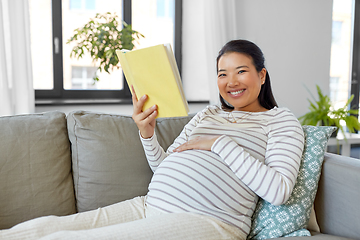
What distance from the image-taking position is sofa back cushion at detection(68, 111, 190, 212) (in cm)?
136

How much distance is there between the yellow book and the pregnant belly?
0.70 ft

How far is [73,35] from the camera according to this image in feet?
8.12

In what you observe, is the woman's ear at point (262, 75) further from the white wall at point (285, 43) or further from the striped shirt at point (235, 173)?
the white wall at point (285, 43)

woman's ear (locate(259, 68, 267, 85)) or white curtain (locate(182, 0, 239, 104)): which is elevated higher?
white curtain (locate(182, 0, 239, 104))

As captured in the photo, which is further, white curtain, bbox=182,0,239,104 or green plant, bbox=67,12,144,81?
white curtain, bbox=182,0,239,104

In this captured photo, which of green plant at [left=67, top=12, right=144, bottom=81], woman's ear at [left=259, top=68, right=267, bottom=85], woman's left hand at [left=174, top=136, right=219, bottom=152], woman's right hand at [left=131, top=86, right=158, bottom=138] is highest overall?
green plant at [left=67, top=12, right=144, bottom=81]

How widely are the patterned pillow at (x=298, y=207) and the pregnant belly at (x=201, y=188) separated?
6cm

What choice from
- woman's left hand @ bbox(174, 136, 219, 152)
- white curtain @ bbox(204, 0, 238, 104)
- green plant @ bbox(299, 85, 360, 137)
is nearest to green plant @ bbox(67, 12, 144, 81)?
white curtain @ bbox(204, 0, 238, 104)

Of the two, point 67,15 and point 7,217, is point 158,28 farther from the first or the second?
point 7,217

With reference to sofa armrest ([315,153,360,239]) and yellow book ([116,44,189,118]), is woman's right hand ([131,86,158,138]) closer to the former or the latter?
yellow book ([116,44,189,118])

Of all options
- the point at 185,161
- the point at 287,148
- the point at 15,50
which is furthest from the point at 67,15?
the point at 287,148

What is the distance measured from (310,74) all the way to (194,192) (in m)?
2.54

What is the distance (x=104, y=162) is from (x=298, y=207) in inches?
29.6

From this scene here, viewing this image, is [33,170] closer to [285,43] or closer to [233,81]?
[233,81]
